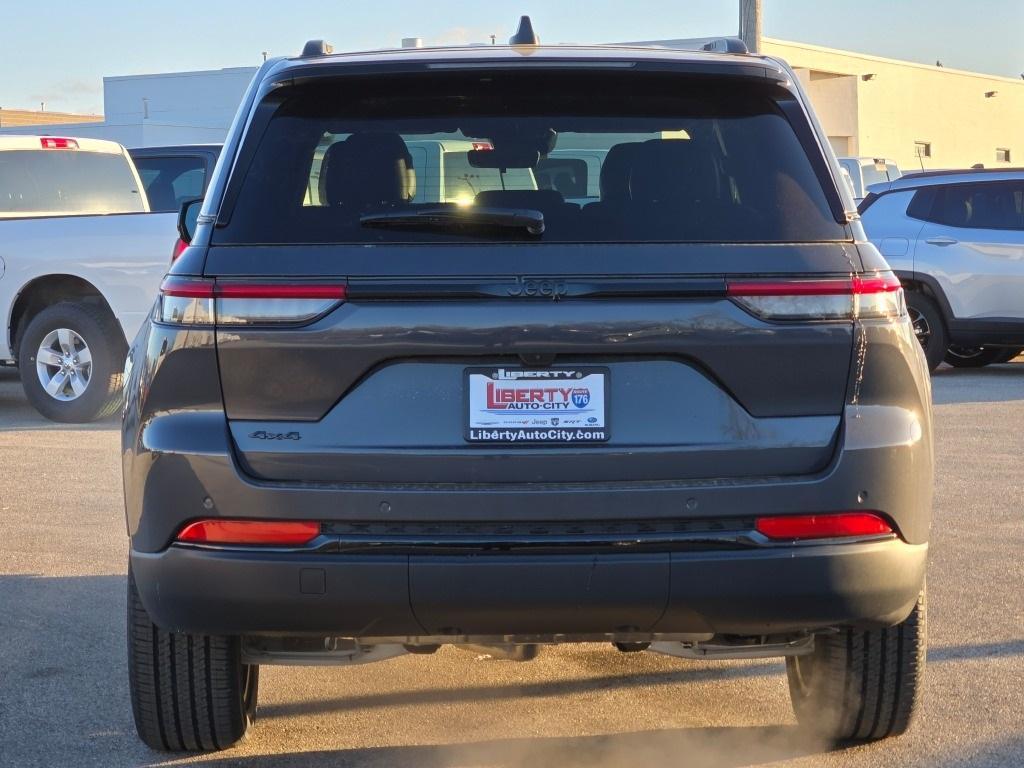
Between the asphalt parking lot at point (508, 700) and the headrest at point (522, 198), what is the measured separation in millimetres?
1556

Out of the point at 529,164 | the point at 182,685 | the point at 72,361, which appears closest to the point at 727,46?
the point at 529,164

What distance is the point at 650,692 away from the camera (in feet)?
16.1

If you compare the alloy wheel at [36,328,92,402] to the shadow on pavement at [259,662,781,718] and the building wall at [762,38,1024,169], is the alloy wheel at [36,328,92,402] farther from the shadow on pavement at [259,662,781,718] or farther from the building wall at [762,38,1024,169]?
the building wall at [762,38,1024,169]

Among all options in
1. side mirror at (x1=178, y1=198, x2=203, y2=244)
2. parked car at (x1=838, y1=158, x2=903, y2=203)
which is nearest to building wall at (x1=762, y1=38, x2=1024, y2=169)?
parked car at (x1=838, y1=158, x2=903, y2=203)

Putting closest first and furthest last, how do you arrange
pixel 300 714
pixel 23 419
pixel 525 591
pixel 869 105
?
pixel 525 591 < pixel 300 714 < pixel 23 419 < pixel 869 105

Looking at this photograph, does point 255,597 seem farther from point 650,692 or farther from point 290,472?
point 650,692

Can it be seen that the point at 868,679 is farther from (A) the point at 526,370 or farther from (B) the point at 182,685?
(B) the point at 182,685

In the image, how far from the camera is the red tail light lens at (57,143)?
40.3 feet

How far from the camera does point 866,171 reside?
27938mm

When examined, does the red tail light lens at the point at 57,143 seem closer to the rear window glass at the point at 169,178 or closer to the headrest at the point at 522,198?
the rear window glass at the point at 169,178

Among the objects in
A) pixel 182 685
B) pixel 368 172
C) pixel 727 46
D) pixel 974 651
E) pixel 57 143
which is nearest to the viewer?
pixel 368 172

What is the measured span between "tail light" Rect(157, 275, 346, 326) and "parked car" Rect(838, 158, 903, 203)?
21344mm

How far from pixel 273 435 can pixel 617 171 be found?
104 centimetres

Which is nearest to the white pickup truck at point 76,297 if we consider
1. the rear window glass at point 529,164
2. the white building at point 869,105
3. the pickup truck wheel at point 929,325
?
the pickup truck wheel at point 929,325
